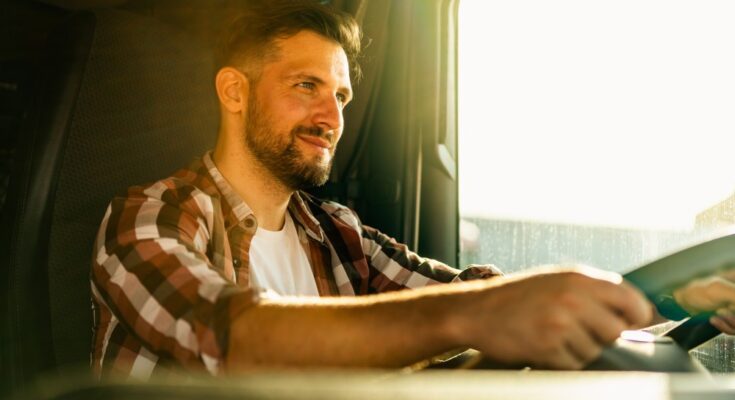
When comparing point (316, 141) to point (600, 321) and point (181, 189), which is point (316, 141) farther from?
point (600, 321)

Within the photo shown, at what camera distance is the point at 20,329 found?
4.13 ft

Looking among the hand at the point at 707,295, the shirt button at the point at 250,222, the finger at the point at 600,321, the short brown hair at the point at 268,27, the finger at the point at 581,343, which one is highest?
the short brown hair at the point at 268,27

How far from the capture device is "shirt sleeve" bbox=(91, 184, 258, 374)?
907 millimetres

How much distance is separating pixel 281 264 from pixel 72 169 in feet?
1.45

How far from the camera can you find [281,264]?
5.09 feet

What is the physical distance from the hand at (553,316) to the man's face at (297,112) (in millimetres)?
924

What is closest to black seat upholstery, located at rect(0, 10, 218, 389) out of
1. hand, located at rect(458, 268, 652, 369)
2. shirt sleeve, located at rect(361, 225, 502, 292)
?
shirt sleeve, located at rect(361, 225, 502, 292)

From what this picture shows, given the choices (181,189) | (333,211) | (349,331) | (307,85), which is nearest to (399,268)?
(333,211)

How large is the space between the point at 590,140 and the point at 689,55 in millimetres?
233

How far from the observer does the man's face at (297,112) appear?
160cm

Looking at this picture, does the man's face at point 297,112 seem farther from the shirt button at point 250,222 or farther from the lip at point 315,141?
the shirt button at point 250,222

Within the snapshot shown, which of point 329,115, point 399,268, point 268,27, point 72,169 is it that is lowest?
point 399,268

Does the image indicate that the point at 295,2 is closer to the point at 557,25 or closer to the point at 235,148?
the point at 235,148

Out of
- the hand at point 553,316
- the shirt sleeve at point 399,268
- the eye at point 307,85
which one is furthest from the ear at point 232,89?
the hand at point 553,316
